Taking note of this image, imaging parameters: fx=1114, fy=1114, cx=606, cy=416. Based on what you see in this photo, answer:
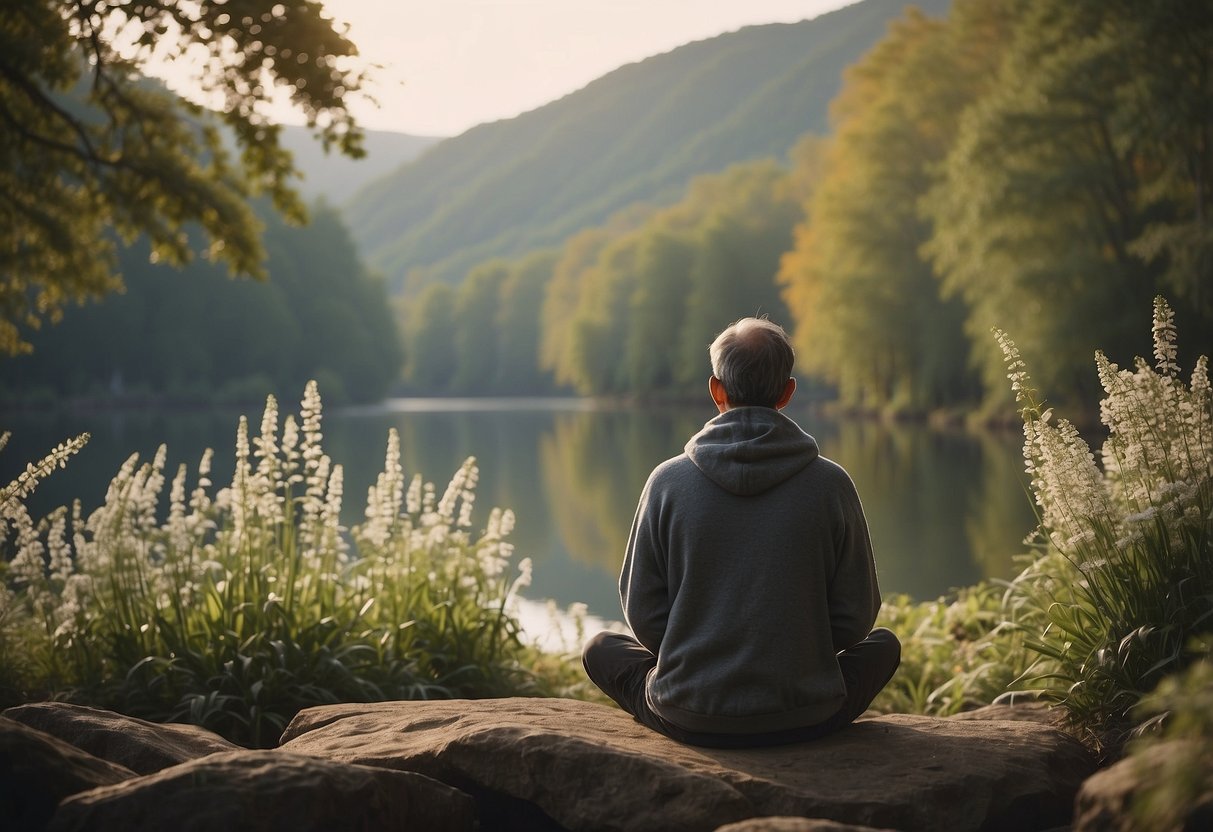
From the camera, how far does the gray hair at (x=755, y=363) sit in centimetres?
295

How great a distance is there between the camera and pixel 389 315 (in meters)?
63.7

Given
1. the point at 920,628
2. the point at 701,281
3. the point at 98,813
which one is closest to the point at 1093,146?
the point at 920,628

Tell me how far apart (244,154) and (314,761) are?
495 centimetres

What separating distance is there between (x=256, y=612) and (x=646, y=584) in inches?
81.6

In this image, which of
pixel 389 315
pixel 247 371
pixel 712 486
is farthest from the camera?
pixel 389 315

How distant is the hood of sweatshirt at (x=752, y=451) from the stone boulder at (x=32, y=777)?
1633 mm

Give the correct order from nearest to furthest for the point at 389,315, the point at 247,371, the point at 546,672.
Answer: the point at 546,672 < the point at 247,371 < the point at 389,315

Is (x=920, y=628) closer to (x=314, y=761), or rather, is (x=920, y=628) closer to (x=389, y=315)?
(x=314, y=761)

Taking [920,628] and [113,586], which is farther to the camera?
[920,628]

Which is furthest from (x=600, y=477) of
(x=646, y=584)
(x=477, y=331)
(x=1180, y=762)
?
(x=477, y=331)

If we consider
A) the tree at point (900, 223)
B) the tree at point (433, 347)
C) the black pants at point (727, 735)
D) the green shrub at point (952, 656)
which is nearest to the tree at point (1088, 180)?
the tree at point (900, 223)

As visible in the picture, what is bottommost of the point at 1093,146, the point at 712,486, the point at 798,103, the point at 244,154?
the point at 712,486

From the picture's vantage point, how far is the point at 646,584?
10.1 ft

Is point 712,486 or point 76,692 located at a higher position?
point 712,486
